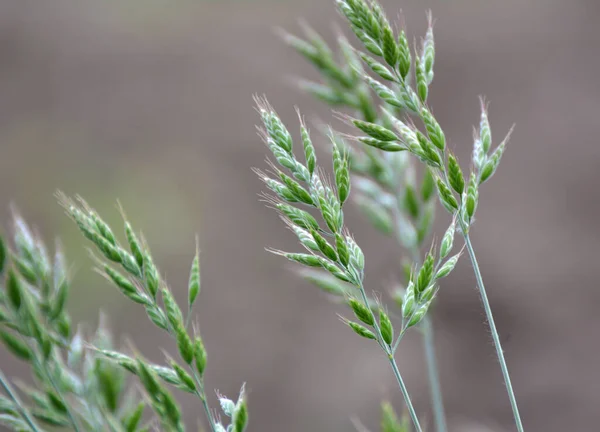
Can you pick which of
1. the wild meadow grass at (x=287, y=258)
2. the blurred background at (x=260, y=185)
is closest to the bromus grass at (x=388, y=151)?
the wild meadow grass at (x=287, y=258)

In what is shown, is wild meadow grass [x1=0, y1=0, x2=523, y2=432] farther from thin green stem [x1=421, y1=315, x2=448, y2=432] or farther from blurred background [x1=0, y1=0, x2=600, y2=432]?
blurred background [x1=0, y1=0, x2=600, y2=432]

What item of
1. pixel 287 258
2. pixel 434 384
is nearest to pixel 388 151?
pixel 287 258

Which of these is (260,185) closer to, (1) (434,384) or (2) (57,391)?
(1) (434,384)

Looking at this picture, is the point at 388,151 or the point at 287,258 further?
the point at 388,151

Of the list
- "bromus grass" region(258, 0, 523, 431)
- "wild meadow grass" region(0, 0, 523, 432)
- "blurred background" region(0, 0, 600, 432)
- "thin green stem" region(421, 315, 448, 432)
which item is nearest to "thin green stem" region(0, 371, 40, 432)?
"wild meadow grass" region(0, 0, 523, 432)

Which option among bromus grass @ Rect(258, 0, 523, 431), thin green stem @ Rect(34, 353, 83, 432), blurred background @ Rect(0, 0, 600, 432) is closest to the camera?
bromus grass @ Rect(258, 0, 523, 431)

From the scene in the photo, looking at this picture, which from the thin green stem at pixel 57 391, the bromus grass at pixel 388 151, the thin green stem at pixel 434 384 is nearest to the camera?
the bromus grass at pixel 388 151

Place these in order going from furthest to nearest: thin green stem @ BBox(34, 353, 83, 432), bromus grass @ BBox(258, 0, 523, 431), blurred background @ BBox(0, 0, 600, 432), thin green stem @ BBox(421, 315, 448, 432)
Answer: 1. blurred background @ BBox(0, 0, 600, 432)
2. thin green stem @ BBox(421, 315, 448, 432)
3. thin green stem @ BBox(34, 353, 83, 432)
4. bromus grass @ BBox(258, 0, 523, 431)

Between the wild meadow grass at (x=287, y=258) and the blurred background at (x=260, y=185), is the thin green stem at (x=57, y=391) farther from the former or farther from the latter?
the blurred background at (x=260, y=185)

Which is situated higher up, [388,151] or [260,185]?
[388,151]
